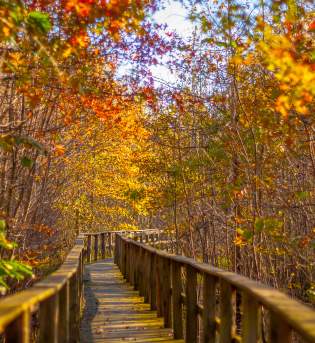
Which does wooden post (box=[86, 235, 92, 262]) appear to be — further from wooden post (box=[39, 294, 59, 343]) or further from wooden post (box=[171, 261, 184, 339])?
wooden post (box=[39, 294, 59, 343])

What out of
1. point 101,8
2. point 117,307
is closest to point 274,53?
point 101,8

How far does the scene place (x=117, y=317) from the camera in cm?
926

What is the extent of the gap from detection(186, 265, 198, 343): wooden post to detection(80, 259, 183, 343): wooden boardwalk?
0.67 meters

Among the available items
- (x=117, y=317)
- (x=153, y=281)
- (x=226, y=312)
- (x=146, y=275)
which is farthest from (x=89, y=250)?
(x=226, y=312)

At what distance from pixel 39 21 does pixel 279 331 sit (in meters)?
3.45

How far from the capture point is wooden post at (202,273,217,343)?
213 inches

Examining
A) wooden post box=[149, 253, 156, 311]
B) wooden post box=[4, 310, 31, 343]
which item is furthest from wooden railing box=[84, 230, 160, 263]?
wooden post box=[4, 310, 31, 343]

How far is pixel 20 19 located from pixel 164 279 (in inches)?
185

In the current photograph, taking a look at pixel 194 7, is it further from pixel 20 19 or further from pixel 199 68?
pixel 20 19

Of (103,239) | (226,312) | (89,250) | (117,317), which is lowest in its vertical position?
(117,317)

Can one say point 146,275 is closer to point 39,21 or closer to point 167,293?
point 167,293

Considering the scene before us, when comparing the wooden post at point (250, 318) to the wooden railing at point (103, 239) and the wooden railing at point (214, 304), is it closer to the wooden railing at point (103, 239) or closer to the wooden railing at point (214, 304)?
the wooden railing at point (214, 304)

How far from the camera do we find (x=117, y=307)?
10.3 meters

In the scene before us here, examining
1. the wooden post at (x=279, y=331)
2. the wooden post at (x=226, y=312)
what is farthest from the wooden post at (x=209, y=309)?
the wooden post at (x=279, y=331)
